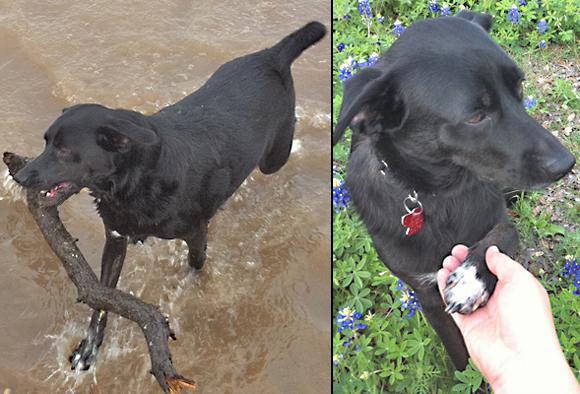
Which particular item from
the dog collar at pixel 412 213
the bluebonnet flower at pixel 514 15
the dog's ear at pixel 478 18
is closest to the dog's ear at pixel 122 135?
the dog collar at pixel 412 213

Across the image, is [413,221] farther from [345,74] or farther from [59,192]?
[345,74]

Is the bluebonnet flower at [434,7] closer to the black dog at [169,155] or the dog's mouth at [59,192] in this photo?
the black dog at [169,155]

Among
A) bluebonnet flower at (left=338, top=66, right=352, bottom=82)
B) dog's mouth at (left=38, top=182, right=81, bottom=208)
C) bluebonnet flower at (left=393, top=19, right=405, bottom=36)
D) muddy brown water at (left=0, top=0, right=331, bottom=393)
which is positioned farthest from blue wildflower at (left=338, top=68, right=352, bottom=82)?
dog's mouth at (left=38, top=182, right=81, bottom=208)

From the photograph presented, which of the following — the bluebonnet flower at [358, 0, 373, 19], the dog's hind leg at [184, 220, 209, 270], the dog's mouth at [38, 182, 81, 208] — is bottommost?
the dog's hind leg at [184, 220, 209, 270]

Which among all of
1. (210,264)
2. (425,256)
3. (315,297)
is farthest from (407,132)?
(210,264)

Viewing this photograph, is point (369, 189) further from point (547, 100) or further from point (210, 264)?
point (547, 100)

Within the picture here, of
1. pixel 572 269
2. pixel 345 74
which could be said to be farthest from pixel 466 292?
pixel 345 74

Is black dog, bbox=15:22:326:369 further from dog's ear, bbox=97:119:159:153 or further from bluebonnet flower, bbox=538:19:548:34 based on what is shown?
bluebonnet flower, bbox=538:19:548:34
